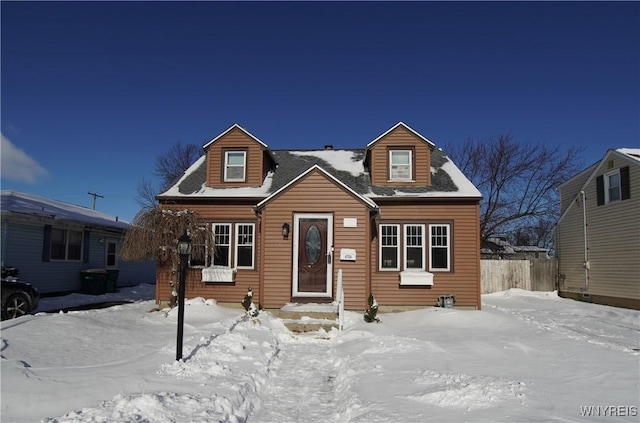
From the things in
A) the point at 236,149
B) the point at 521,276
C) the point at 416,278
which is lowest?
the point at 521,276

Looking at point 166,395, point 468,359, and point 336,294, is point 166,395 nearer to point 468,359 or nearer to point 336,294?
point 468,359

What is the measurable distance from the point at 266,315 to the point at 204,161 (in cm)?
716

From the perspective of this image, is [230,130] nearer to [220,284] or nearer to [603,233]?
[220,284]

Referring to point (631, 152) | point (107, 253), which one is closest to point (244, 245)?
point (107, 253)

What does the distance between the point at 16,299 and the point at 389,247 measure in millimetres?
10260

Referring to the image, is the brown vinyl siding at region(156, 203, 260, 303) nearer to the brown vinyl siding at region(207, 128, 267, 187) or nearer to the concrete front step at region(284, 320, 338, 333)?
the brown vinyl siding at region(207, 128, 267, 187)

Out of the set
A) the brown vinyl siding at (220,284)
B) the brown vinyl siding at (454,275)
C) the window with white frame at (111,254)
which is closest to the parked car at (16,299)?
the brown vinyl siding at (220,284)

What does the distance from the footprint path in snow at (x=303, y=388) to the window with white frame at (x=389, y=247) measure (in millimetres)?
4785

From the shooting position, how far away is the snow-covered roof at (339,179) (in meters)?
13.5

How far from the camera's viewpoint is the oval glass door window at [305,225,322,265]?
40.7 ft

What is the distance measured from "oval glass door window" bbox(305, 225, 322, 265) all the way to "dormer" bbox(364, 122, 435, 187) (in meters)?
3.03

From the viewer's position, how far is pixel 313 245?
12445 mm

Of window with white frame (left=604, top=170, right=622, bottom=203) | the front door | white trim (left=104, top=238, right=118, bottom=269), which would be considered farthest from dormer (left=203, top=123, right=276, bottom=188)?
window with white frame (left=604, top=170, right=622, bottom=203)

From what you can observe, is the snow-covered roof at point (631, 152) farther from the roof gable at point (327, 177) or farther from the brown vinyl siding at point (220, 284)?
the brown vinyl siding at point (220, 284)
